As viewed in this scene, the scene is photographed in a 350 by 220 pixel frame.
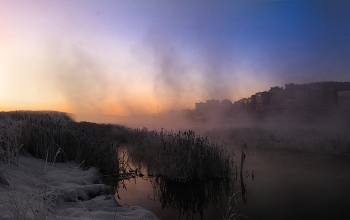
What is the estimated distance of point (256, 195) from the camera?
6035 mm

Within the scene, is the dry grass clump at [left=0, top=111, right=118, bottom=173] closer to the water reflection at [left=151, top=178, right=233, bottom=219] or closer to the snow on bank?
the snow on bank

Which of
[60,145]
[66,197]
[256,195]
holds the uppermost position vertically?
[60,145]

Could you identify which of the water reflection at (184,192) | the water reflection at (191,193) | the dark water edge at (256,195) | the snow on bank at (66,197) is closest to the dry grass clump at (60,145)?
the water reflection at (184,192)

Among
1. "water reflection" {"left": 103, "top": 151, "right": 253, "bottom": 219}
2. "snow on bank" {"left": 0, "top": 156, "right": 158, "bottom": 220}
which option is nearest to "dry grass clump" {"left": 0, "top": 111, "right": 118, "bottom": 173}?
"water reflection" {"left": 103, "top": 151, "right": 253, "bottom": 219}

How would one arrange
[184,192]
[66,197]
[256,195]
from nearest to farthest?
[66,197] < [256,195] < [184,192]

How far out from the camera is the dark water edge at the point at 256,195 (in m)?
5.02

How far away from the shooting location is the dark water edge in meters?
5.02

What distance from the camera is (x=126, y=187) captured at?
6.37 metres

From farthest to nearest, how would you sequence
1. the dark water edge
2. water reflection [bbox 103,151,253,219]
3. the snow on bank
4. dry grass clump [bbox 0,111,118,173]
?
dry grass clump [bbox 0,111,118,173] < water reflection [bbox 103,151,253,219] < the dark water edge < the snow on bank

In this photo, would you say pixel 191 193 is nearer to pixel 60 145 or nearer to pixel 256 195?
pixel 256 195

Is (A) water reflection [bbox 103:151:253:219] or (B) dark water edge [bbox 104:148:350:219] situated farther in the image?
(A) water reflection [bbox 103:151:253:219]

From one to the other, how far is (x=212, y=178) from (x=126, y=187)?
3.51 meters

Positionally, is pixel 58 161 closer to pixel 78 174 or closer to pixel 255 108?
pixel 78 174

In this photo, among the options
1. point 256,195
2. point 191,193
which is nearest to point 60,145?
point 191,193
